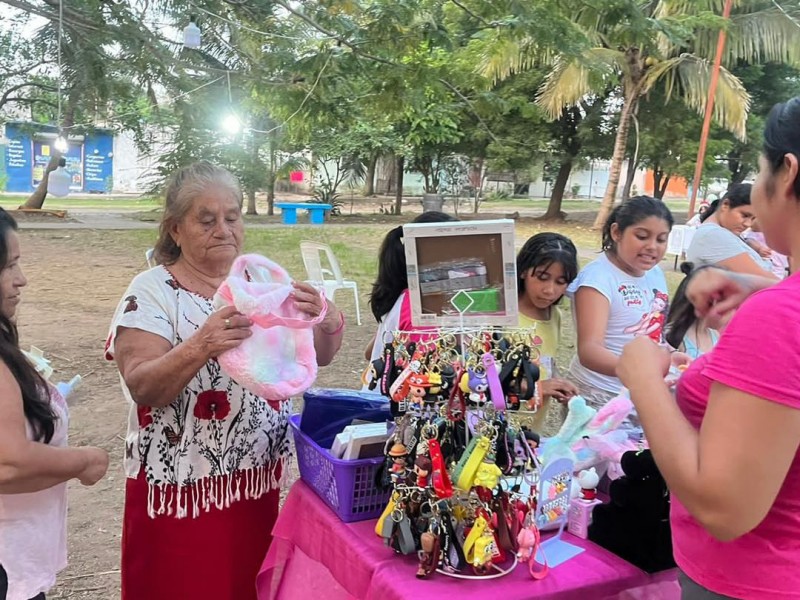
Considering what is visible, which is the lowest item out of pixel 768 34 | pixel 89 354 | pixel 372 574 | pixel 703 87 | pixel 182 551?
pixel 89 354

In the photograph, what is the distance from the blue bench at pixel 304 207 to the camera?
659 inches

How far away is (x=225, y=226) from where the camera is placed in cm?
199

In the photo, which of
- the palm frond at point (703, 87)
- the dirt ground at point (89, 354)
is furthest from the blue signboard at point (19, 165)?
the palm frond at point (703, 87)

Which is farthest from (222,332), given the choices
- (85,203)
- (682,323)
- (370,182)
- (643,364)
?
(370,182)

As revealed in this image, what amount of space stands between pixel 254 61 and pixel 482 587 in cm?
478

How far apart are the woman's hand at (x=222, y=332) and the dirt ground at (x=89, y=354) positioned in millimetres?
1850

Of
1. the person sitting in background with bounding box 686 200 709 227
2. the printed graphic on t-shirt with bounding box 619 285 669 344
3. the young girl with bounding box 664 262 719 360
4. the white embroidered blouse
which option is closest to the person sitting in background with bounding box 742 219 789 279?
the person sitting in background with bounding box 686 200 709 227

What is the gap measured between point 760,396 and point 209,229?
1542mm

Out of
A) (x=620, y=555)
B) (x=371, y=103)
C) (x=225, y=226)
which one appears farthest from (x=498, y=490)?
(x=371, y=103)

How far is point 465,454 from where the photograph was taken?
1.42 meters

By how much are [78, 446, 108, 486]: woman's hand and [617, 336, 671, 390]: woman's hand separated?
132 cm

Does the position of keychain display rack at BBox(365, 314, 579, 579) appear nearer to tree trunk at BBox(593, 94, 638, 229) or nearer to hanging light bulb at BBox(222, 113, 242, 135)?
hanging light bulb at BBox(222, 113, 242, 135)

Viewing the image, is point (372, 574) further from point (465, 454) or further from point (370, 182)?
point (370, 182)

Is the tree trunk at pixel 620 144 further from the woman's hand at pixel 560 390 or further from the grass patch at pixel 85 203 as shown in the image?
the woman's hand at pixel 560 390
